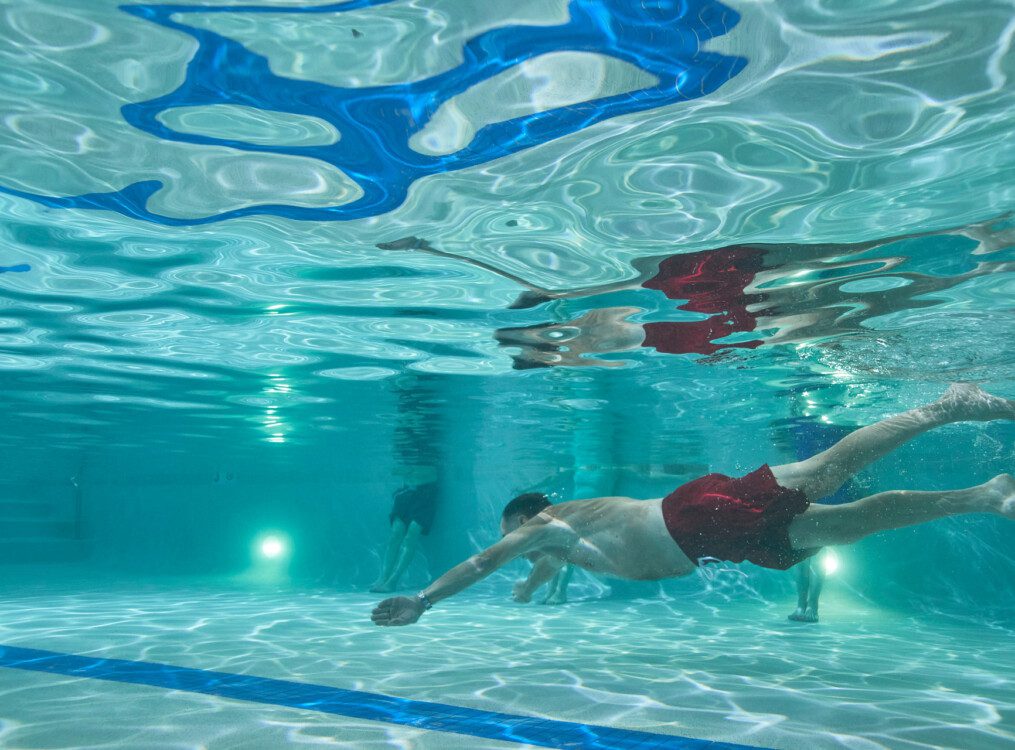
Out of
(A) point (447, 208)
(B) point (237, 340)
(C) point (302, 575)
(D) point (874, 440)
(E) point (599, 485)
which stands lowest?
(C) point (302, 575)

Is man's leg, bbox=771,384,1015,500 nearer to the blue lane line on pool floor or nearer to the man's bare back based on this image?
the man's bare back

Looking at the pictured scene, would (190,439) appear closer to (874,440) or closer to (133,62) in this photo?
(133,62)

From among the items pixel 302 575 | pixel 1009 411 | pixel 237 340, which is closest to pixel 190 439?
pixel 302 575

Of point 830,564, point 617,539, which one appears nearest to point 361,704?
point 617,539

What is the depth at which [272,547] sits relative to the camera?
42.9 meters

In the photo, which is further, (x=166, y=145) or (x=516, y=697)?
(x=166, y=145)

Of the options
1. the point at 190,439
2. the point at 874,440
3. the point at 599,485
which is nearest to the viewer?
the point at 874,440

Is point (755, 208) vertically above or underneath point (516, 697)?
above

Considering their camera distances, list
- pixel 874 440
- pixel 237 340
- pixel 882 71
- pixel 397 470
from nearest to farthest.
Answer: pixel 882 71 < pixel 874 440 < pixel 237 340 < pixel 397 470

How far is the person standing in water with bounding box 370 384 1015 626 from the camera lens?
7.50 m

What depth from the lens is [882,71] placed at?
5902mm

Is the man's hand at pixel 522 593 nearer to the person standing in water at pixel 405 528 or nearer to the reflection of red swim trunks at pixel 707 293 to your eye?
the reflection of red swim trunks at pixel 707 293

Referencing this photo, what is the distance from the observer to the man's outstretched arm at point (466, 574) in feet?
20.5

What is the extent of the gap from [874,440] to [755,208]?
11.1 feet
